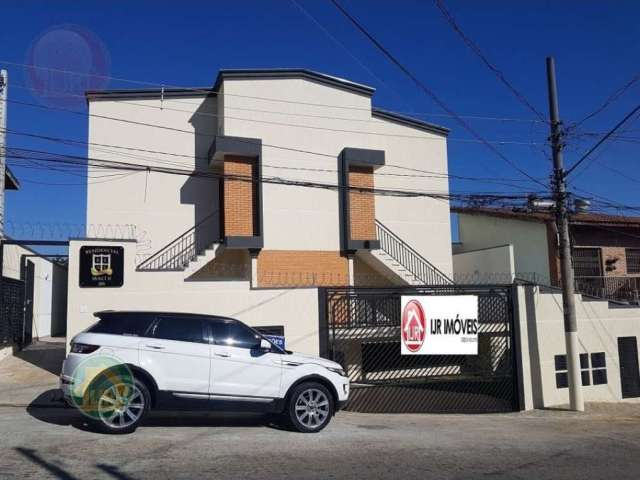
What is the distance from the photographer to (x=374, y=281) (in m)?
19.7

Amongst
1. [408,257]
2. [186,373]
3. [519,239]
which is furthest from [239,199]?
[519,239]

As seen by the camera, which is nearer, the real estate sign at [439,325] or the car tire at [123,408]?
the car tire at [123,408]

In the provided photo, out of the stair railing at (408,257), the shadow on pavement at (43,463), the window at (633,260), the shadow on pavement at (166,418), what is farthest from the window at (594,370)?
the shadow on pavement at (43,463)

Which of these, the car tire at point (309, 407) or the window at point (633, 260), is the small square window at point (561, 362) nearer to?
the car tire at point (309, 407)

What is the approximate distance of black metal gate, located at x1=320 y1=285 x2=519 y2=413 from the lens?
12547 millimetres

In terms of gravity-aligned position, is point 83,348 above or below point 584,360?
above

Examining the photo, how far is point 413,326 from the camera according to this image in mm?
12852

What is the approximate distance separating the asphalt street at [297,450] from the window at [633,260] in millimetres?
14554

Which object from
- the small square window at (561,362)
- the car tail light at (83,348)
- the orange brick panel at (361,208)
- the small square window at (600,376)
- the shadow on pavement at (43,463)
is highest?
the orange brick panel at (361,208)

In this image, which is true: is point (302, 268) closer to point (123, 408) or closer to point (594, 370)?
point (594, 370)

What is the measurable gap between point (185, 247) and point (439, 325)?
8.89m

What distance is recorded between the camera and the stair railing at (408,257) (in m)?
20.0

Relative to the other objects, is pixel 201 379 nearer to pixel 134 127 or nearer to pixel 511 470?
pixel 511 470

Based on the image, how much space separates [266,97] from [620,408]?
43.8ft
